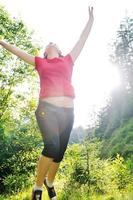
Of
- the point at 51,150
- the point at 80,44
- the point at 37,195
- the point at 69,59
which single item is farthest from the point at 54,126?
the point at 80,44

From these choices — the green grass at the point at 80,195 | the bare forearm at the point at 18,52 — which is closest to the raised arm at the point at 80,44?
the bare forearm at the point at 18,52

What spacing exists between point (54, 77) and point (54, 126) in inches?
24.6

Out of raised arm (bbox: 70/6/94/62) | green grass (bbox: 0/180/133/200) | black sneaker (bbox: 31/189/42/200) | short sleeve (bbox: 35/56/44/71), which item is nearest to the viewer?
black sneaker (bbox: 31/189/42/200)

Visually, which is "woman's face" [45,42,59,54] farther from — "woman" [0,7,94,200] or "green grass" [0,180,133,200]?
"green grass" [0,180,133,200]

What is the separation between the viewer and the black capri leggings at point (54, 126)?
5.41 m

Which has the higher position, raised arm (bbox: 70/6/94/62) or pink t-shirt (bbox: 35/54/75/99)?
raised arm (bbox: 70/6/94/62)

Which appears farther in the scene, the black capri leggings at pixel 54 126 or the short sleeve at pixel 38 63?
the short sleeve at pixel 38 63

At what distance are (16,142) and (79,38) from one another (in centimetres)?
1536

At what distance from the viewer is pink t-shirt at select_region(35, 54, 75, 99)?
5598 mm

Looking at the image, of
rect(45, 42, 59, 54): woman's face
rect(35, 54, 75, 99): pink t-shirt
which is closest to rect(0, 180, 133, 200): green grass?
rect(35, 54, 75, 99): pink t-shirt

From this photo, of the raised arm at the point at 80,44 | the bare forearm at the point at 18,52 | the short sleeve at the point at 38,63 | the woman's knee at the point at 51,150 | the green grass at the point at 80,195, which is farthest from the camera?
the green grass at the point at 80,195

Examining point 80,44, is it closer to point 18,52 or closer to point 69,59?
point 69,59

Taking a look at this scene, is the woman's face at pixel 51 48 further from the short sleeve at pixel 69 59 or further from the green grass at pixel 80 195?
the green grass at pixel 80 195

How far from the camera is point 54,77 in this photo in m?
5.64
